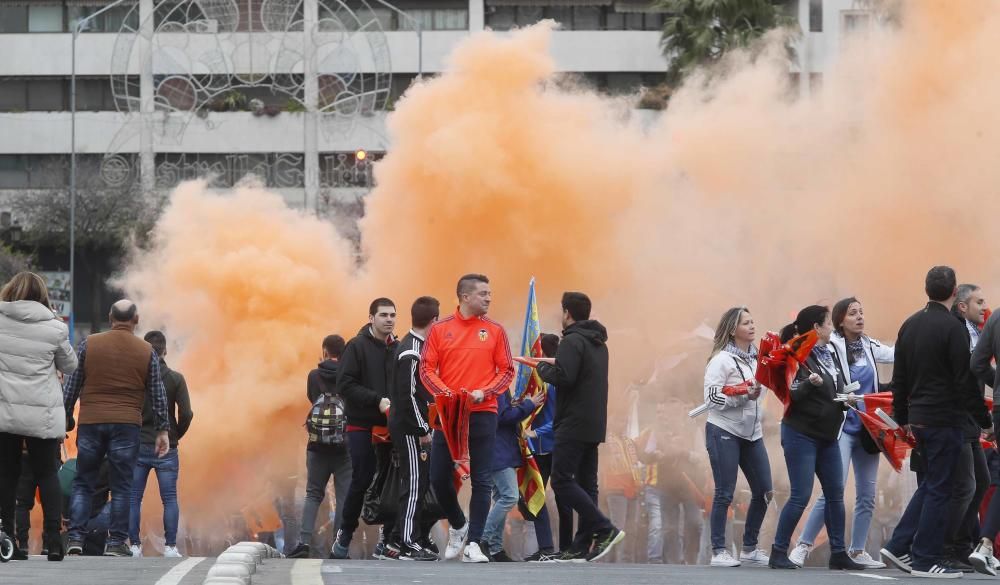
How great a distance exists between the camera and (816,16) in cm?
2812

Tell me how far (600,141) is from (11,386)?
358 inches

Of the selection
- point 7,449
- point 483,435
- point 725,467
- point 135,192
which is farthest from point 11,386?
point 135,192

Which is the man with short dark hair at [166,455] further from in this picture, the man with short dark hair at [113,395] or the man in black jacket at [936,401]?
the man in black jacket at [936,401]

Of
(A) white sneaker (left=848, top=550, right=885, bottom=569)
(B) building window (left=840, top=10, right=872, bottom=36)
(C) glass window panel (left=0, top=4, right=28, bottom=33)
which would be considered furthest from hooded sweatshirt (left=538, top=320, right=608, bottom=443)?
(C) glass window panel (left=0, top=4, right=28, bottom=33)

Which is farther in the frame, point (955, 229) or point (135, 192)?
point (135, 192)

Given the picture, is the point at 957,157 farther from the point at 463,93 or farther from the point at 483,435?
the point at 483,435

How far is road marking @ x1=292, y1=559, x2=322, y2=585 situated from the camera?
784 centimetres

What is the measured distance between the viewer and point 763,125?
59.1ft

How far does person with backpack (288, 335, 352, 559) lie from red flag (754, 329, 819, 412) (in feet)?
12.0

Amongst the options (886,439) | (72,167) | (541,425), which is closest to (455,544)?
(541,425)

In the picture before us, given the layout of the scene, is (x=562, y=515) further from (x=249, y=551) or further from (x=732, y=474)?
(x=249, y=551)

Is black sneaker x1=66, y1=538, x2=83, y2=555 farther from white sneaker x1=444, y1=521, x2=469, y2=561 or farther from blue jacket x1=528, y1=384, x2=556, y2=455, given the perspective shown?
blue jacket x1=528, y1=384, x2=556, y2=455

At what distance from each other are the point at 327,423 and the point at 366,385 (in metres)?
1.59

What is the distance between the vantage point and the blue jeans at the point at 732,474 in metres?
10.6
